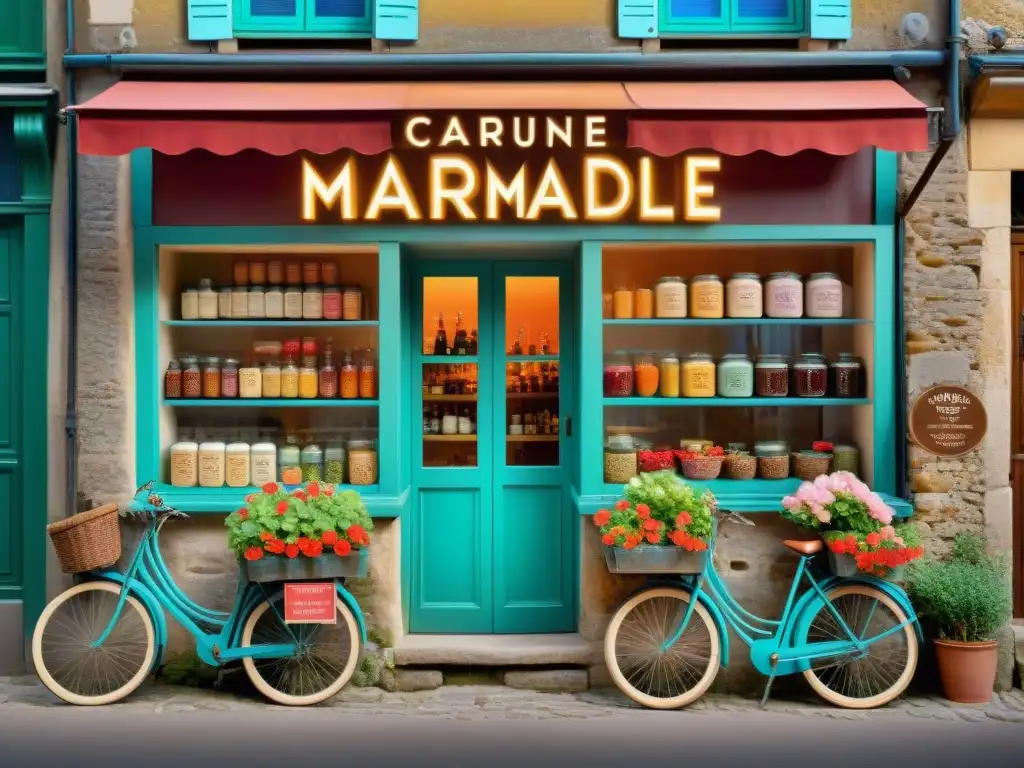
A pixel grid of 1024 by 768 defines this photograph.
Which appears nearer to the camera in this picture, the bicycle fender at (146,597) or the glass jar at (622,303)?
the bicycle fender at (146,597)

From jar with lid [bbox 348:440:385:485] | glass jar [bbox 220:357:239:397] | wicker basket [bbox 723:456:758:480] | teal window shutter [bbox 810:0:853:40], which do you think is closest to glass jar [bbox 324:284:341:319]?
glass jar [bbox 220:357:239:397]

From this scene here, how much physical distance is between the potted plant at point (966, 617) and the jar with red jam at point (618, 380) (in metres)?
2.28

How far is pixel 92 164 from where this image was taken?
5.85 m

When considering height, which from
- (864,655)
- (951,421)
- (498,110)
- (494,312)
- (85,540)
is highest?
(498,110)

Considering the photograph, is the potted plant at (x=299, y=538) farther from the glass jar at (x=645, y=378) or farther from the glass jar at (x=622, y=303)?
the glass jar at (x=622, y=303)

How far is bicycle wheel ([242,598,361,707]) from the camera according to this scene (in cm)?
538

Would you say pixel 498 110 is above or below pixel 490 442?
above

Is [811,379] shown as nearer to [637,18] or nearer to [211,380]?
[637,18]

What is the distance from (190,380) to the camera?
614cm

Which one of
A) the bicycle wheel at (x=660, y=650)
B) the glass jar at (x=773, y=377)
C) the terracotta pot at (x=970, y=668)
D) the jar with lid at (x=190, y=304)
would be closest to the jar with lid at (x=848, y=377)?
the glass jar at (x=773, y=377)

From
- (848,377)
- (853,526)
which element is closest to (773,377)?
(848,377)

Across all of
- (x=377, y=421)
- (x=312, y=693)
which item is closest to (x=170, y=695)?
(x=312, y=693)

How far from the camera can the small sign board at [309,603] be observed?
519cm

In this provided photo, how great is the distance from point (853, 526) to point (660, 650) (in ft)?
4.72
